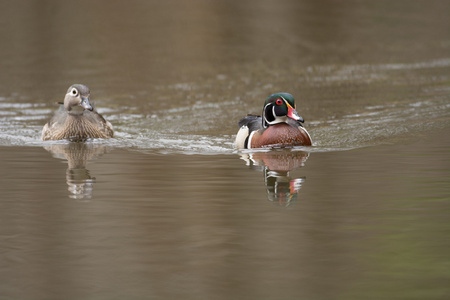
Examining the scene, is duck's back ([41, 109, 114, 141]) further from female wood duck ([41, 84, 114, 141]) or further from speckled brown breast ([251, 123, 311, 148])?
speckled brown breast ([251, 123, 311, 148])

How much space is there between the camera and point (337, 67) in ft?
71.1

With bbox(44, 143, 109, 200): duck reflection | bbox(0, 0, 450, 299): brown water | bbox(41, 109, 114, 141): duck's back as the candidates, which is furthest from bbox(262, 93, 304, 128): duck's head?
bbox(41, 109, 114, 141): duck's back

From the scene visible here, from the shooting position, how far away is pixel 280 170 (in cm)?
1042

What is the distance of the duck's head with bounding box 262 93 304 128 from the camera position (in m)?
12.4

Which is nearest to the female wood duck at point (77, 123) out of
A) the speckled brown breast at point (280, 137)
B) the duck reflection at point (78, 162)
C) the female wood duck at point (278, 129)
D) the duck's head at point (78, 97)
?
the duck's head at point (78, 97)

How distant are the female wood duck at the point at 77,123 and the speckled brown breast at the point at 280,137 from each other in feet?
9.27

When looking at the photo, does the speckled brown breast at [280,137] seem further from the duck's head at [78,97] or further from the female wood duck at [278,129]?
the duck's head at [78,97]

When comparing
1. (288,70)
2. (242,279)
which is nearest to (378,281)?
(242,279)

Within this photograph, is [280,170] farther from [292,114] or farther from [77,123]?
[77,123]

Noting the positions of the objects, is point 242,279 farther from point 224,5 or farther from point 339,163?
point 224,5

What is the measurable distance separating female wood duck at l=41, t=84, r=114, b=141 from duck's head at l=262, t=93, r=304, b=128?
292cm

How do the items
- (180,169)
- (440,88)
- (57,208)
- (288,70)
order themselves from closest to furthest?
1. (57,208)
2. (180,169)
3. (440,88)
4. (288,70)

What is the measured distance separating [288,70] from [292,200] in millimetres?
13424

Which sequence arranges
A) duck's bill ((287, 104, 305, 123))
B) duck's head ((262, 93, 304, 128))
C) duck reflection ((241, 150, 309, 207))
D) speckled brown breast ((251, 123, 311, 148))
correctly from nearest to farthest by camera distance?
duck reflection ((241, 150, 309, 207)) < duck's bill ((287, 104, 305, 123)) < speckled brown breast ((251, 123, 311, 148)) < duck's head ((262, 93, 304, 128))
